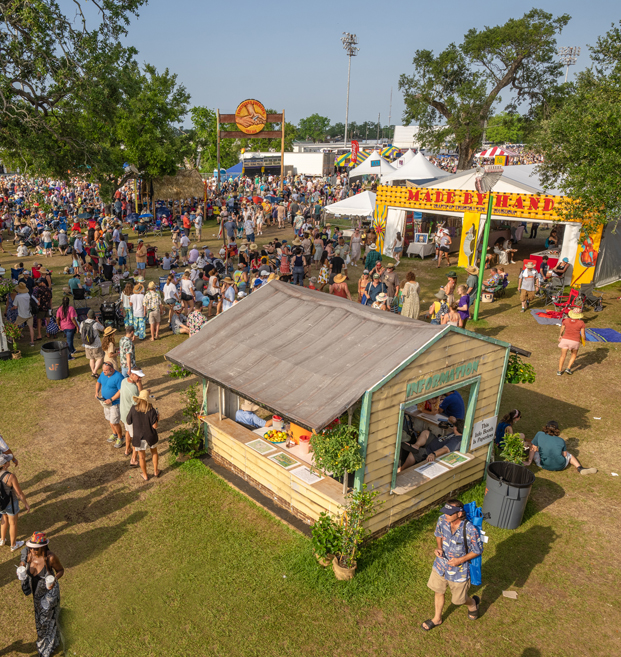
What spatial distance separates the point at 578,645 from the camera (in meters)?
5.57

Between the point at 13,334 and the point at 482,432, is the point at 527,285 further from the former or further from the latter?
the point at 13,334

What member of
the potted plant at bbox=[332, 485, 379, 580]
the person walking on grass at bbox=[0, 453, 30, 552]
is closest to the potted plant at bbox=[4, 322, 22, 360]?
the person walking on grass at bbox=[0, 453, 30, 552]

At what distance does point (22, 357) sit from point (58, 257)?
39.0ft

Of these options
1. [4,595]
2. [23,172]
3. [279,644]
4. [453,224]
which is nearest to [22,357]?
[23,172]

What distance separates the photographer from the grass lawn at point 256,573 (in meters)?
5.55

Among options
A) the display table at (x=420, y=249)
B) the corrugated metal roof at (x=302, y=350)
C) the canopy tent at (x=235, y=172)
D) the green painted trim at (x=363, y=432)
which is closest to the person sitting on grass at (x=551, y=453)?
the corrugated metal roof at (x=302, y=350)

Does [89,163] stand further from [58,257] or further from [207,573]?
[207,573]

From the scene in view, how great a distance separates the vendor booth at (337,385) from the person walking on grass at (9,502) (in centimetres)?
252

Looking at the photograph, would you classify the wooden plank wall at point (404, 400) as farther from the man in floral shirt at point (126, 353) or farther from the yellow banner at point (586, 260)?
the yellow banner at point (586, 260)

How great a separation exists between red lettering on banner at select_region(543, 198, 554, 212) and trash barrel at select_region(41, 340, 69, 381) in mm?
16014

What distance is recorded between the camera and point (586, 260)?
17984 mm

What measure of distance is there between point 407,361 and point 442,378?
0.85m

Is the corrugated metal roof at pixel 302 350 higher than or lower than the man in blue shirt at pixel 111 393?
higher

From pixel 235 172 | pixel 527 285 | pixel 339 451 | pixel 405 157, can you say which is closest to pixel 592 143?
pixel 527 285
